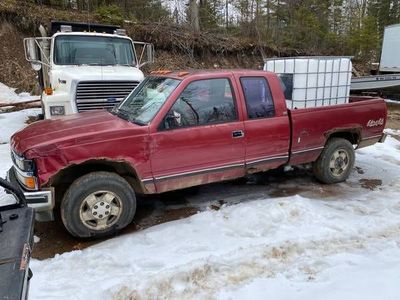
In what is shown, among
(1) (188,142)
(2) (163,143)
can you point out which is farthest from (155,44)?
(2) (163,143)

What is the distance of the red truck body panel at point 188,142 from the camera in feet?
14.0

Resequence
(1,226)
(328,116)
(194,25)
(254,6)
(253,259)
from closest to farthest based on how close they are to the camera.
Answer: (1,226), (253,259), (328,116), (194,25), (254,6)

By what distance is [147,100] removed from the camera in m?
5.12

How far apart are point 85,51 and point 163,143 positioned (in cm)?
513

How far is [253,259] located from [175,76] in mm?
2646

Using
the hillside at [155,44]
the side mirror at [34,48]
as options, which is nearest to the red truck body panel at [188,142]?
the side mirror at [34,48]

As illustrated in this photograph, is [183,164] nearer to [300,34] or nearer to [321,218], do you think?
[321,218]

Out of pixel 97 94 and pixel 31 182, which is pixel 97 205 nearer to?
pixel 31 182

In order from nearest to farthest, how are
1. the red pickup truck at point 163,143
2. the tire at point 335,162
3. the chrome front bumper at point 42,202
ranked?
the chrome front bumper at point 42,202 < the red pickup truck at point 163,143 < the tire at point 335,162

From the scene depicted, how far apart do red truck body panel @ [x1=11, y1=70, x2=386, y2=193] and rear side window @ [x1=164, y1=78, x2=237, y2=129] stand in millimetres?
73

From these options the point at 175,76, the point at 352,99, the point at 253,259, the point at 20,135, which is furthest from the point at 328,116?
the point at 20,135

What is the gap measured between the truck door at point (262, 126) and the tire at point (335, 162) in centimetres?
92

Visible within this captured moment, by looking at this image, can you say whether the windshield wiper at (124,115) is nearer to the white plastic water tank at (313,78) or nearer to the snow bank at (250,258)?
the snow bank at (250,258)

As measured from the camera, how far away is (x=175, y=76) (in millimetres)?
5164
